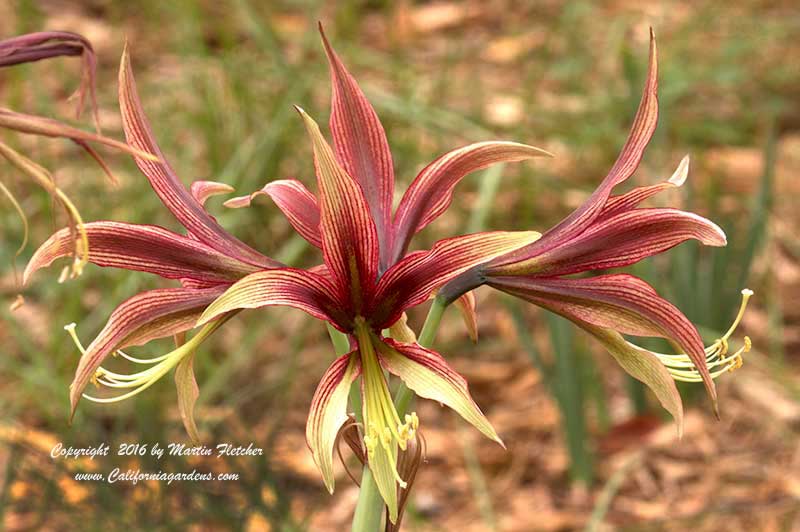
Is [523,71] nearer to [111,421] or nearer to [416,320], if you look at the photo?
[416,320]

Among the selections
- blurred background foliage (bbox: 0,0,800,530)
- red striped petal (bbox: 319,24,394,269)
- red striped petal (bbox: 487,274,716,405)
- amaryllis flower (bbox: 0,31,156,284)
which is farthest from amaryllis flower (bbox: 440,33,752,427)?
blurred background foliage (bbox: 0,0,800,530)

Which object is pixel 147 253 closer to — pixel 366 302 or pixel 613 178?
pixel 366 302

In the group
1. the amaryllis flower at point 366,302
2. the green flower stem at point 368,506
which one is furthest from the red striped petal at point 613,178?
the green flower stem at point 368,506

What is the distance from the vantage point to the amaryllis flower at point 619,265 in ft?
3.44

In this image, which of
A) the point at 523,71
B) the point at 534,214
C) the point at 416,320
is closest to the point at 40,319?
the point at 416,320

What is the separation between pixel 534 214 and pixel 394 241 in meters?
3.13

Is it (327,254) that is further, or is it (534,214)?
(534,214)

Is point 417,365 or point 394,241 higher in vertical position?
point 394,241

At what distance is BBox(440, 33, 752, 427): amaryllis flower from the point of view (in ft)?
3.44

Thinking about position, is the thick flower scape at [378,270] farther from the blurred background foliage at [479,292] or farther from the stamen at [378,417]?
the blurred background foliage at [479,292]

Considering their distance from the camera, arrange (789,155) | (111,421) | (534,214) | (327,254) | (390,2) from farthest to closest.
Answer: (390,2) < (789,155) < (534,214) < (111,421) < (327,254)

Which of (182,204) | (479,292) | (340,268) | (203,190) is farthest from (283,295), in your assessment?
(479,292)

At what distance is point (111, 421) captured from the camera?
3709mm

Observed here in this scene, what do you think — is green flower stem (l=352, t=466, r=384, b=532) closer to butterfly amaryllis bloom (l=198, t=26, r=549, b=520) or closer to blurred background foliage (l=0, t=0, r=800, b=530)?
butterfly amaryllis bloom (l=198, t=26, r=549, b=520)
